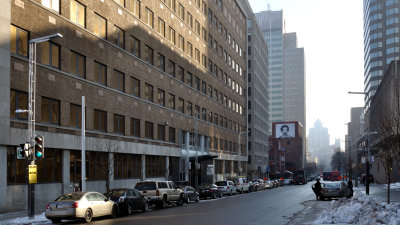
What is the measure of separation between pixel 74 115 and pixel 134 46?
12.1m

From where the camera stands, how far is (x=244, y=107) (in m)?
95.7

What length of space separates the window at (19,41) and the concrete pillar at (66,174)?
7.51 m

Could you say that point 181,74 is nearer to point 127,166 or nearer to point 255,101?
point 127,166

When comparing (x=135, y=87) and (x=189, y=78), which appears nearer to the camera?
(x=135, y=87)

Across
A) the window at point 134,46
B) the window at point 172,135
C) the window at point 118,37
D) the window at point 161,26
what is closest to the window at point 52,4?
the window at point 118,37

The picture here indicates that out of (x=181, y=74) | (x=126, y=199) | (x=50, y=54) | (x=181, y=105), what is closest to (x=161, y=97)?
(x=181, y=105)

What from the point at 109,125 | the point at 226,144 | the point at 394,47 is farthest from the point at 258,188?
the point at 394,47

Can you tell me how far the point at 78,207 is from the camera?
21297 millimetres

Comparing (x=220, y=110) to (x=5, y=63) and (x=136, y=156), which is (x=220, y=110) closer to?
(x=136, y=156)

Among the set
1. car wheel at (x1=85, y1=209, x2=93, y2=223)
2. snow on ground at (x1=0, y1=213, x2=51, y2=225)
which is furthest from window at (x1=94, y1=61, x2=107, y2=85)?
car wheel at (x1=85, y1=209, x2=93, y2=223)

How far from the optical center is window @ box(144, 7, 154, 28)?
47541mm

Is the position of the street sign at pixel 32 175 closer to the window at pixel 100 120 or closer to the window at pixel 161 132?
the window at pixel 100 120

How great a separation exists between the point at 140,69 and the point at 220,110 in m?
32.2

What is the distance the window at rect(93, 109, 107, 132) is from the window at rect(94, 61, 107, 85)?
2414 millimetres
